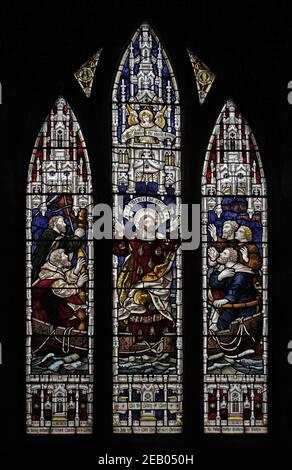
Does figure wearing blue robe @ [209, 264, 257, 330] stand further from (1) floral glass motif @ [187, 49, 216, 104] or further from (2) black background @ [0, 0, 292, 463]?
(1) floral glass motif @ [187, 49, 216, 104]

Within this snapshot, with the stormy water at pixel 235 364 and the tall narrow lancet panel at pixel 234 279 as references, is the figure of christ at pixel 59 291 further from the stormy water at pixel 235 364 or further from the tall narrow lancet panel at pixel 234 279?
the stormy water at pixel 235 364

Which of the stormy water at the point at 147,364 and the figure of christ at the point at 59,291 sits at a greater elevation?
the figure of christ at the point at 59,291

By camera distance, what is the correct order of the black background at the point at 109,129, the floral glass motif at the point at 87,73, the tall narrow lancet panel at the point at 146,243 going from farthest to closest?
the floral glass motif at the point at 87,73, the tall narrow lancet panel at the point at 146,243, the black background at the point at 109,129

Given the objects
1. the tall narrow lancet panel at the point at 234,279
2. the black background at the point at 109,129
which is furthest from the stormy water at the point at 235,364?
the black background at the point at 109,129

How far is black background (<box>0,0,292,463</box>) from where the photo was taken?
11.4 metres

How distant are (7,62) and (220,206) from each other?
2.20m

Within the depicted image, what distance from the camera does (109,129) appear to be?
11867 mm

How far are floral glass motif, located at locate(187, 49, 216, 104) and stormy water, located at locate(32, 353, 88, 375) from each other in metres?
2.52

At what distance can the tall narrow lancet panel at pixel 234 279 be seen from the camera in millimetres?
11570

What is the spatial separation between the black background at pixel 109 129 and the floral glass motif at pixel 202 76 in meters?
0.06

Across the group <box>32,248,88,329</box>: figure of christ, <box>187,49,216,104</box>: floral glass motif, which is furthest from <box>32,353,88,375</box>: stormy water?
<box>187,49,216,104</box>: floral glass motif

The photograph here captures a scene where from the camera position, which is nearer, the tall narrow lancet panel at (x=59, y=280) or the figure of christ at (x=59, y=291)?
the tall narrow lancet panel at (x=59, y=280)

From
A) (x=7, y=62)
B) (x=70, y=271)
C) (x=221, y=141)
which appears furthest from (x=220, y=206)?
(x=7, y=62)

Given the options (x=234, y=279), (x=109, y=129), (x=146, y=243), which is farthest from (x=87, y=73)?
(x=234, y=279)
